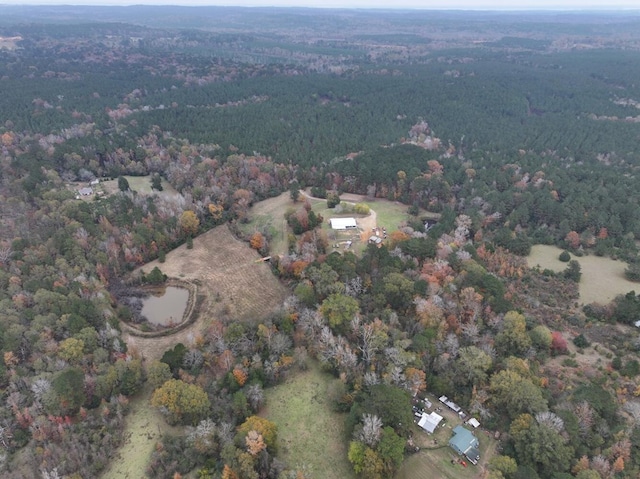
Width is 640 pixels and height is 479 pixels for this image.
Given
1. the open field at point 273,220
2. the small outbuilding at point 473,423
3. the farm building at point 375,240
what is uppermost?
the farm building at point 375,240

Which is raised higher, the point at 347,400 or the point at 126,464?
the point at 347,400

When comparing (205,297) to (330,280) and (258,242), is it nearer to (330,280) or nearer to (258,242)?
(258,242)

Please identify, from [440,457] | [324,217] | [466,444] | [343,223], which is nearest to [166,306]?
[343,223]

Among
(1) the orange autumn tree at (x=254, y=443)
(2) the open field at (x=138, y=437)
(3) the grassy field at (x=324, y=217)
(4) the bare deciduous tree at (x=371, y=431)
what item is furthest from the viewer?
(3) the grassy field at (x=324, y=217)

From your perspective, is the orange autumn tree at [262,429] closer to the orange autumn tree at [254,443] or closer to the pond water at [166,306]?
the orange autumn tree at [254,443]

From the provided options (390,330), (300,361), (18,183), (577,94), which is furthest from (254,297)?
(577,94)

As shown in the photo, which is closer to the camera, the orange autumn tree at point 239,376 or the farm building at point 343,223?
the orange autumn tree at point 239,376

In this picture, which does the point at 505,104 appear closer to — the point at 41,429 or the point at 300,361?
the point at 300,361

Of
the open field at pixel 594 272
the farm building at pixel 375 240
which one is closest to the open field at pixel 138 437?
the farm building at pixel 375 240
